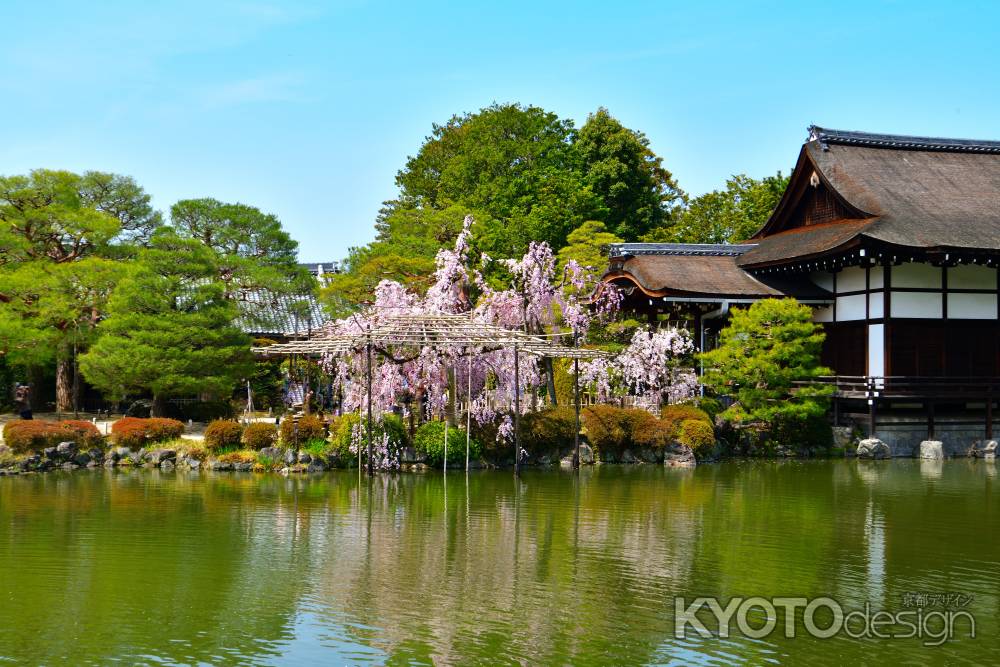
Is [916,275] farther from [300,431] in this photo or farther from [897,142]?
[300,431]

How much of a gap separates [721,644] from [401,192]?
51.0 meters

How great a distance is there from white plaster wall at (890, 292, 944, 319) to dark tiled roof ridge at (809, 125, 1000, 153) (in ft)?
18.9

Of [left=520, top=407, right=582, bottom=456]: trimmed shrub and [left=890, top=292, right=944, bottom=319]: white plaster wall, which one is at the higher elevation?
[left=890, top=292, right=944, bottom=319]: white plaster wall

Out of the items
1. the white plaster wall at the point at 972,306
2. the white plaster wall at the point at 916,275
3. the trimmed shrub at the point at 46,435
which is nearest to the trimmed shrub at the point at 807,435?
the white plaster wall at the point at 916,275

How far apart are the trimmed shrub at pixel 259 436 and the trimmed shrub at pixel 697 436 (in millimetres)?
9599

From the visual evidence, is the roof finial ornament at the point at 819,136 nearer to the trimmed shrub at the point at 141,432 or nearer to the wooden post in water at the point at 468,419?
the wooden post in water at the point at 468,419

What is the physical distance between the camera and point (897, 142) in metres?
31.8

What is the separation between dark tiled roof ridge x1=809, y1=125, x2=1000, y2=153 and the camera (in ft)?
102

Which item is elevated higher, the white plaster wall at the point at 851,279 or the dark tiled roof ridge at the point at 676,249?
the dark tiled roof ridge at the point at 676,249

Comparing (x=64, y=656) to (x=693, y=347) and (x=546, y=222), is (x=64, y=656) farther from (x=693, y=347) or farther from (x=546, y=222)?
(x=546, y=222)

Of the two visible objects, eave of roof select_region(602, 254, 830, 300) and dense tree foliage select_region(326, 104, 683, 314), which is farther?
dense tree foliage select_region(326, 104, 683, 314)

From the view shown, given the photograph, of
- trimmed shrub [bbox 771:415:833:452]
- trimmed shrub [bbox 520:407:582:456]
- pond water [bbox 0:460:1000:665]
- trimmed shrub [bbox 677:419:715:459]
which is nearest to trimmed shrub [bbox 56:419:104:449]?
pond water [bbox 0:460:1000:665]

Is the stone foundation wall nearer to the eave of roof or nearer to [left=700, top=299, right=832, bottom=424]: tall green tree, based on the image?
[left=700, top=299, right=832, bottom=424]: tall green tree

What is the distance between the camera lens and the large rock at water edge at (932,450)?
87.8 feet
